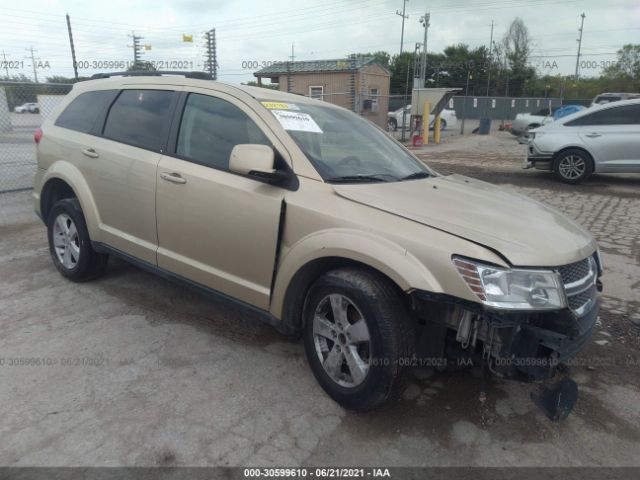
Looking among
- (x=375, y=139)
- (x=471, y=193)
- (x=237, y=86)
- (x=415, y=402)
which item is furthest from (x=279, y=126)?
(x=415, y=402)

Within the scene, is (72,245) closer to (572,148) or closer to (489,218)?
(489,218)

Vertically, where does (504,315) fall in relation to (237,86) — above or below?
below

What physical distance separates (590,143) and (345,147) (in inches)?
332

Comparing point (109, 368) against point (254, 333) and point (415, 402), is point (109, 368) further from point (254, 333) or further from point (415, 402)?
point (415, 402)

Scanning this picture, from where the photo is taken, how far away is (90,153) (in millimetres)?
4152

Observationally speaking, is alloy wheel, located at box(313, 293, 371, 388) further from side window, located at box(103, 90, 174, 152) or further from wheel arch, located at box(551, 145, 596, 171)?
wheel arch, located at box(551, 145, 596, 171)

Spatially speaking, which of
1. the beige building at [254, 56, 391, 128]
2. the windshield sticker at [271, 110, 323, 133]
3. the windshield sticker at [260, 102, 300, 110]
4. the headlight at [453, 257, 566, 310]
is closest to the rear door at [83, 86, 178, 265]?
the windshield sticker at [260, 102, 300, 110]

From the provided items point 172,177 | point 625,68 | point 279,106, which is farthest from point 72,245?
point 625,68

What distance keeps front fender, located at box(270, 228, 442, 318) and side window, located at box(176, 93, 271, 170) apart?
778 millimetres

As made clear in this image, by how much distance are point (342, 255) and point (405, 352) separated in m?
0.60

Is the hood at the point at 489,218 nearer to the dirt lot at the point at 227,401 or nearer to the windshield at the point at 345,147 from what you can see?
the windshield at the point at 345,147

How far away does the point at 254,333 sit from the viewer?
146 inches

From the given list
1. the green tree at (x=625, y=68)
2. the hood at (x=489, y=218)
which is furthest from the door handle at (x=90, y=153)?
the green tree at (x=625, y=68)

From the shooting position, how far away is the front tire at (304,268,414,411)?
8.29ft
